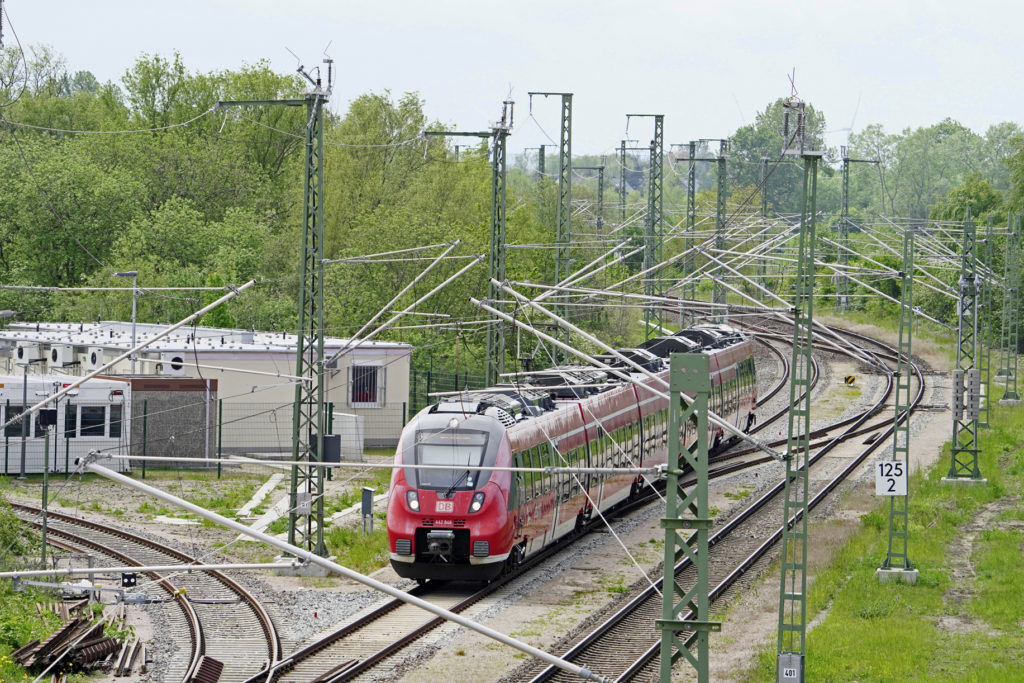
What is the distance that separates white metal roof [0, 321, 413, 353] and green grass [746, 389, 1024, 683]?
17.5 meters

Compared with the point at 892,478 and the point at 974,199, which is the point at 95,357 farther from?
the point at 974,199

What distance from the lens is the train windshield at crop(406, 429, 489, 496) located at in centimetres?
2291

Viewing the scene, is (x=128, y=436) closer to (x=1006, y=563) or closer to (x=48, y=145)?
(x=1006, y=563)

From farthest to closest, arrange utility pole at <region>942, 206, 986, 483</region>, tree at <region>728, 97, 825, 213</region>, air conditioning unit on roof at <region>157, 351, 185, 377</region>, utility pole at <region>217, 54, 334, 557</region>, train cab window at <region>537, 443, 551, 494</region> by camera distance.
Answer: tree at <region>728, 97, 825, 213</region>
air conditioning unit on roof at <region>157, 351, 185, 377</region>
utility pole at <region>942, 206, 986, 483</region>
train cab window at <region>537, 443, 551, 494</region>
utility pole at <region>217, 54, 334, 557</region>

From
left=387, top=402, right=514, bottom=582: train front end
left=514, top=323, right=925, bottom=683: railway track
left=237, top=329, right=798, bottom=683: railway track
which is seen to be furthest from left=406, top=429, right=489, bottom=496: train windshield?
left=514, top=323, right=925, bottom=683: railway track

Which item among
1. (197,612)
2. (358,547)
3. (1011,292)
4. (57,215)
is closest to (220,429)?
(358,547)

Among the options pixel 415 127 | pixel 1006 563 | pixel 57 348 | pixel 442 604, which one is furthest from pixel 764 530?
pixel 415 127

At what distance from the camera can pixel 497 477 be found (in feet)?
75.6

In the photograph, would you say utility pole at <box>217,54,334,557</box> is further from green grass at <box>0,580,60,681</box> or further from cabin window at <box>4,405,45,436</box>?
cabin window at <box>4,405,45,436</box>

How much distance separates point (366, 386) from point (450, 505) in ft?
65.1

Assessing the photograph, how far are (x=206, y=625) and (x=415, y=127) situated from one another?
58.5 metres

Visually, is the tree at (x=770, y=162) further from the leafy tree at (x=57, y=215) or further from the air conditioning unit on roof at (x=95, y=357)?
the air conditioning unit on roof at (x=95, y=357)

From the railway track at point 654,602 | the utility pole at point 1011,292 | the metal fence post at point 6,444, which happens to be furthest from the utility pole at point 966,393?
the metal fence post at point 6,444

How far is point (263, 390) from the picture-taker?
132ft
